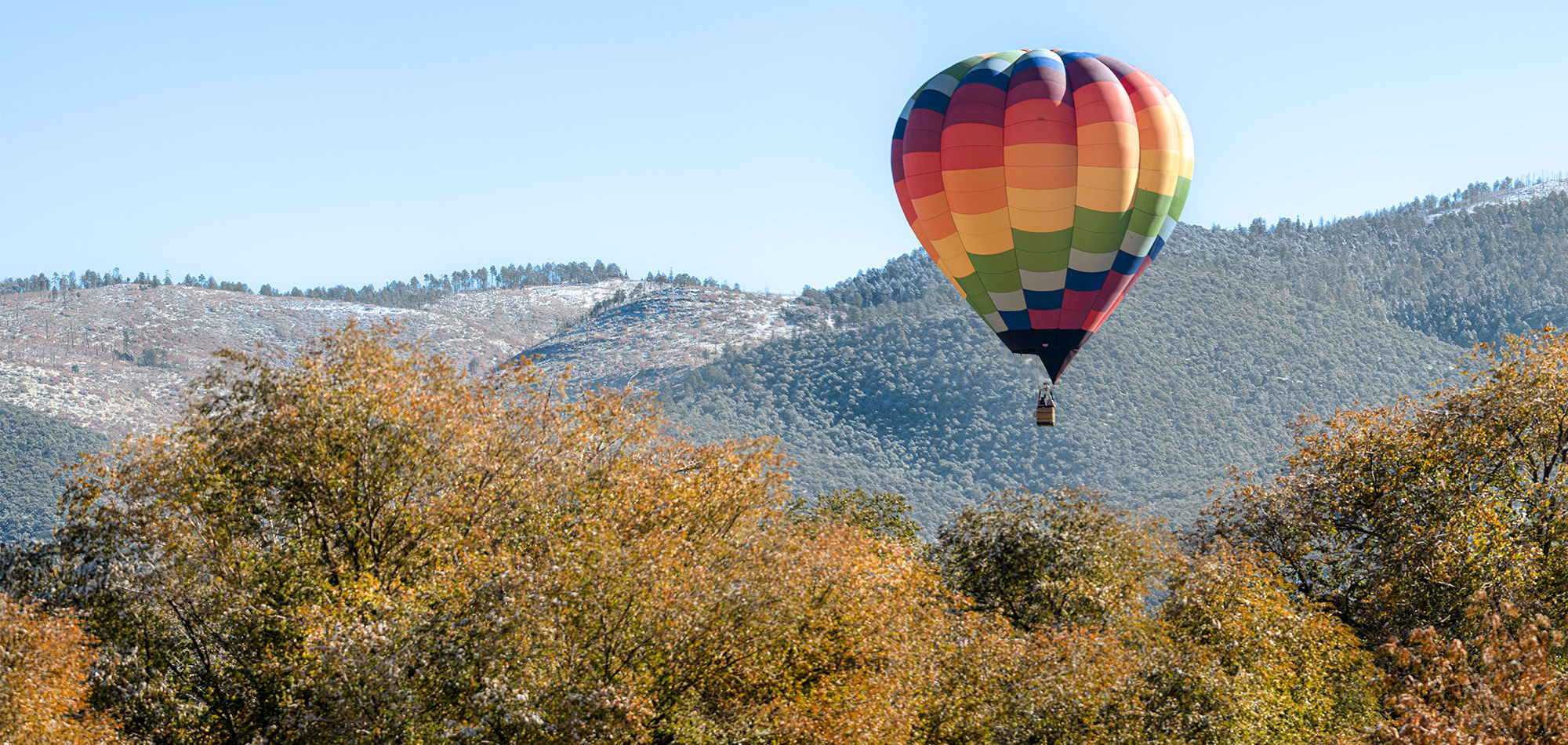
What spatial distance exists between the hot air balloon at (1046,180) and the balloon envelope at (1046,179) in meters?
0.03

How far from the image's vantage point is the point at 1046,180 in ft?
105

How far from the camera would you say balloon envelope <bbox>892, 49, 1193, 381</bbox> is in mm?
31750

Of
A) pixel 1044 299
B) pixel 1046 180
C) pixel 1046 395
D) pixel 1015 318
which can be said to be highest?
pixel 1046 180

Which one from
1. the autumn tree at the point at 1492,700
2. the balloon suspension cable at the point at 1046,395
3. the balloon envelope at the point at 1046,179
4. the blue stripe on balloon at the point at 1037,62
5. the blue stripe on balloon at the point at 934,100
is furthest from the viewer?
the blue stripe on balloon at the point at 934,100

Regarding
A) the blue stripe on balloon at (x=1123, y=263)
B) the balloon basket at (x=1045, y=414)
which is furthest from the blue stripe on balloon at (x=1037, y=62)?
the balloon basket at (x=1045, y=414)

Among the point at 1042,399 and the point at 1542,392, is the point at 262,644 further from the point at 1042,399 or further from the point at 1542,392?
the point at 1542,392

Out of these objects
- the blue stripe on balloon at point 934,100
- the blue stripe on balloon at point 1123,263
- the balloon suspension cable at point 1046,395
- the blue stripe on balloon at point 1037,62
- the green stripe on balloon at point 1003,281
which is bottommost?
the balloon suspension cable at point 1046,395

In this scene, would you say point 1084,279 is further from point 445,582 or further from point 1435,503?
point 445,582

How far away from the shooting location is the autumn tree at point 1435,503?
97.0 ft

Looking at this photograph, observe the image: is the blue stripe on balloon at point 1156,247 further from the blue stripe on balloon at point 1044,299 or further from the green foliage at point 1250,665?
the green foliage at point 1250,665

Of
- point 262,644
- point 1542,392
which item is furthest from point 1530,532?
→ point 262,644

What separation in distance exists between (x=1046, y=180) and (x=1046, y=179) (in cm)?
2

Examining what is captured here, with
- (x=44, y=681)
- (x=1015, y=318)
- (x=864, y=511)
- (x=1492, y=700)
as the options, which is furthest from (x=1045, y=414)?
(x=44, y=681)

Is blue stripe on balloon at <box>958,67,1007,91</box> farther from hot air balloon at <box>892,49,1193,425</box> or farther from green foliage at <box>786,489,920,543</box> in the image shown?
green foliage at <box>786,489,920,543</box>
